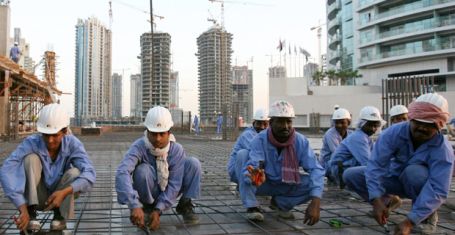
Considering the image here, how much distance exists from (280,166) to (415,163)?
837 mm

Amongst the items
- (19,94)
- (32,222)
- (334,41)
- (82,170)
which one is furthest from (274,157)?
(334,41)

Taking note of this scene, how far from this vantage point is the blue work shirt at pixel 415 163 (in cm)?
221

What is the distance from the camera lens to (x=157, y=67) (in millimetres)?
29688

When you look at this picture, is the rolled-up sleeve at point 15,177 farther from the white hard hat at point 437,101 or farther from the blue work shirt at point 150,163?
the white hard hat at point 437,101

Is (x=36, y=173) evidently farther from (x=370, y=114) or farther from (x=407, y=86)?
(x=407, y=86)

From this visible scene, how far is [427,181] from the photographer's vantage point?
230 centimetres

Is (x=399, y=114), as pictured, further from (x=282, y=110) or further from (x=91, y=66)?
(x=91, y=66)

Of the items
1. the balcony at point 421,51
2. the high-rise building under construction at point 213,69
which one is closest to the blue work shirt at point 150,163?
the balcony at point 421,51

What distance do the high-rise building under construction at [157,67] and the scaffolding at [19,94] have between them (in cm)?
580

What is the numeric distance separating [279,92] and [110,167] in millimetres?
28859

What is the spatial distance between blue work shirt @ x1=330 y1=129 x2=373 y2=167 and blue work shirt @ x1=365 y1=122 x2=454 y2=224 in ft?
2.06

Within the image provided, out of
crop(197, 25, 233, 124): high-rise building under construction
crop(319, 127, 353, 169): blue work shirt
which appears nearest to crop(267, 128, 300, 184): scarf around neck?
crop(319, 127, 353, 169): blue work shirt

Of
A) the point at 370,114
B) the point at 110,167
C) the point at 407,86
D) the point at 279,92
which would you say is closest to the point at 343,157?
the point at 370,114

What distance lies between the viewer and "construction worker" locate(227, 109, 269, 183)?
3039mm
